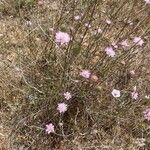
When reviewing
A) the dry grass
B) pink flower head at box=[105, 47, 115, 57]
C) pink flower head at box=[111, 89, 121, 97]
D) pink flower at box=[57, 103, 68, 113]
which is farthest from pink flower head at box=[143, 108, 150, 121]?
pink flower at box=[57, 103, 68, 113]

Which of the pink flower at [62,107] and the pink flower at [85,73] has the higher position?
the pink flower at [85,73]

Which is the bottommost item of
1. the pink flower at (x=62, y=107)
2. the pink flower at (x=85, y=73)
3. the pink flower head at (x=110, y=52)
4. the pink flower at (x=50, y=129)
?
the pink flower at (x=50, y=129)

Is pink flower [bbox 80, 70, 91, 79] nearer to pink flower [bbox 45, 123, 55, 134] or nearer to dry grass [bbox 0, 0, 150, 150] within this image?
dry grass [bbox 0, 0, 150, 150]

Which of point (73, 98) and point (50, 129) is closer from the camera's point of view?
point (50, 129)

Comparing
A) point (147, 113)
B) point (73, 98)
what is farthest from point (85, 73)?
point (147, 113)

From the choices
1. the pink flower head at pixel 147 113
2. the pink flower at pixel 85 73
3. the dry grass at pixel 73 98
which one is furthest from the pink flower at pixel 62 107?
the pink flower head at pixel 147 113

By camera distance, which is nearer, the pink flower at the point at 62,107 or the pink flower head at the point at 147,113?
the pink flower at the point at 62,107

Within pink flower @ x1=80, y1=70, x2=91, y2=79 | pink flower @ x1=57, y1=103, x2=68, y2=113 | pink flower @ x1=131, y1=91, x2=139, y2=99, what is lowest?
pink flower @ x1=57, y1=103, x2=68, y2=113

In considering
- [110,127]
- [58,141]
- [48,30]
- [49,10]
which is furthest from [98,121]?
[49,10]

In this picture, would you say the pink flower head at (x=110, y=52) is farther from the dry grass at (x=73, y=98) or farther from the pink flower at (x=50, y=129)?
the pink flower at (x=50, y=129)

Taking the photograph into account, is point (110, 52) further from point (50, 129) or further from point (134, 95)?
point (50, 129)

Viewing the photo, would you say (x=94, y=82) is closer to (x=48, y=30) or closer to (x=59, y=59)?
(x=59, y=59)
